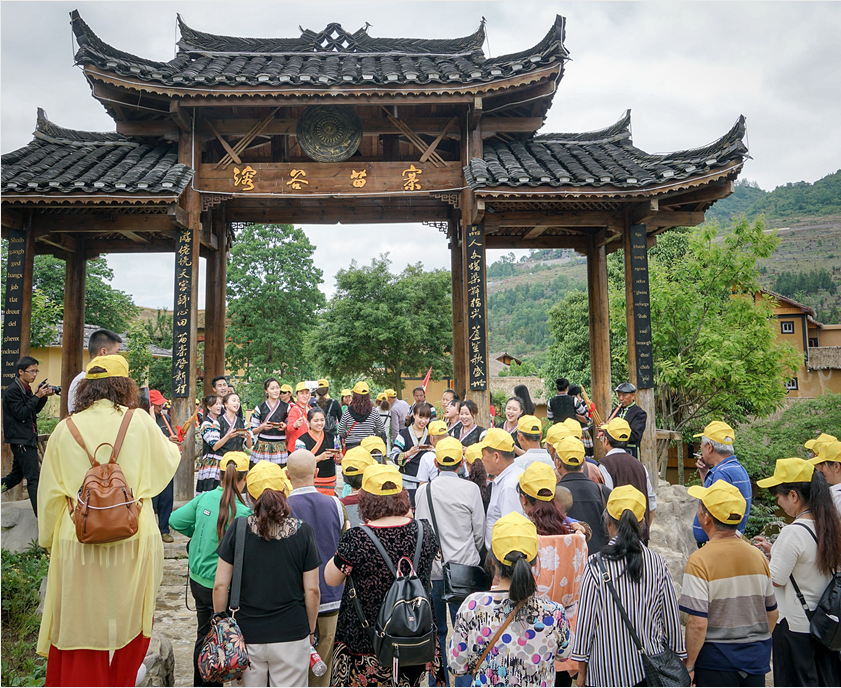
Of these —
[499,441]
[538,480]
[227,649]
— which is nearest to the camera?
[227,649]

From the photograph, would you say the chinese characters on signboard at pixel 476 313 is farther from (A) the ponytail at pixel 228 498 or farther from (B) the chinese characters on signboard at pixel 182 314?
(A) the ponytail at pixel 228 498

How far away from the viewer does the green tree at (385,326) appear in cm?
2391

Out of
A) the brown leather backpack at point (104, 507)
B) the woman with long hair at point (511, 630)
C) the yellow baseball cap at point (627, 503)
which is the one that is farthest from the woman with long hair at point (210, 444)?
the yellow baseball cap at point (627, 503)

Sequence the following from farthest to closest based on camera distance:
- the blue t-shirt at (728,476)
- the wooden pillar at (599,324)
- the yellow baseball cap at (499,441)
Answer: the wooden pillar at (599,324), the blue t-shirt at (728,476), the yellow baseball cap at (499,441)

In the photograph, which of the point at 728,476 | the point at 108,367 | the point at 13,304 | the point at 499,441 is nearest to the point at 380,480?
the point at 499,441

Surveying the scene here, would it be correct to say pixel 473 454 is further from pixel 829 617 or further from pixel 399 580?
pixel 829 617

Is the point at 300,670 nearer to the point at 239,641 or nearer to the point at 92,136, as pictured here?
the point at 239,641

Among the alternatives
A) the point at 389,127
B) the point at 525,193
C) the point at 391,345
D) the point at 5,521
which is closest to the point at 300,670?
the point at 5,521

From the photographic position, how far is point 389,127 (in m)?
9.66

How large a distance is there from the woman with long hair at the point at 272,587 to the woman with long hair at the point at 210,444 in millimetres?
2421

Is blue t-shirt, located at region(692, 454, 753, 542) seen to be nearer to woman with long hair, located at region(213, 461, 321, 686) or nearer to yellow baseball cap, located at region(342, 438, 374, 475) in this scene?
yellow baseball cap, located at region(342, 438, 374, 475)

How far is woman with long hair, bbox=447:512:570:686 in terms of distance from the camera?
8.41ft

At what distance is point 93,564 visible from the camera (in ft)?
10.3

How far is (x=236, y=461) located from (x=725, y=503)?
9.43 feet
